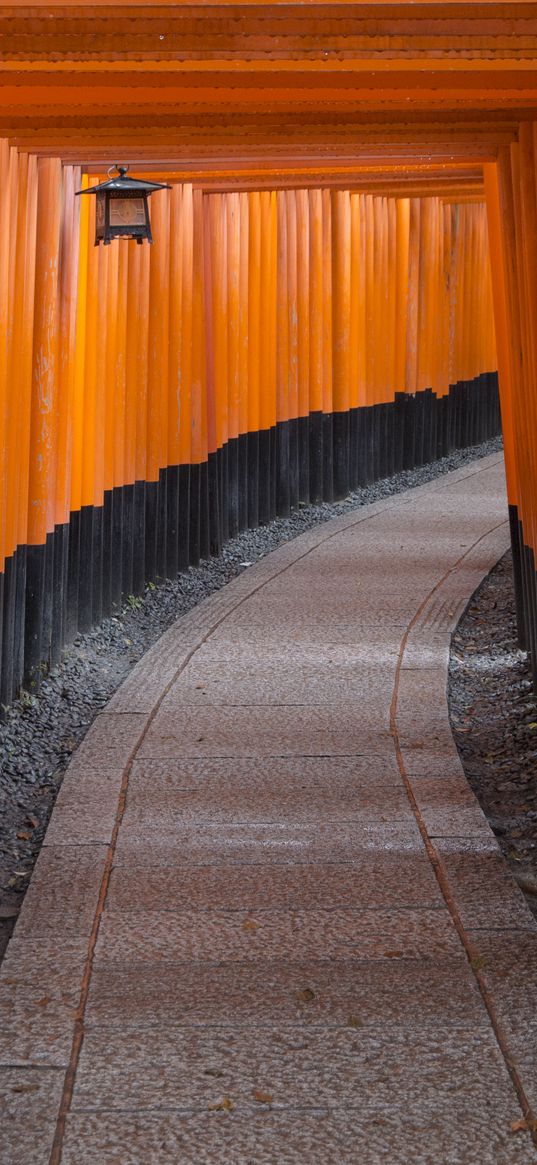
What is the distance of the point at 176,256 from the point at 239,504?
10.9 ft

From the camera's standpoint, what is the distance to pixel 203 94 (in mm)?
5609

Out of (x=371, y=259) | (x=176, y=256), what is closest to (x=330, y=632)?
(x=176, y=256)

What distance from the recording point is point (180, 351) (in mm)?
11695

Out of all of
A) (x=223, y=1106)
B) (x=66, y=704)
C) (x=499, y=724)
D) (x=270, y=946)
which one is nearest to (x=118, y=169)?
(x=66, y=704)

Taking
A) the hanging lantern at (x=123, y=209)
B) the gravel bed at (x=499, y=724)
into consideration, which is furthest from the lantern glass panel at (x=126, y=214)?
the gravel bed at (x=499, y=724)

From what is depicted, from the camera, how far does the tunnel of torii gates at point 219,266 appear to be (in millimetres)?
4867

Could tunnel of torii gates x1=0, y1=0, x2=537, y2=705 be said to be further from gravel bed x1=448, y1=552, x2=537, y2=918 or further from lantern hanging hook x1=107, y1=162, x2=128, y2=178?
gravel bed x1=448, y1=552, x2=537, y2=918

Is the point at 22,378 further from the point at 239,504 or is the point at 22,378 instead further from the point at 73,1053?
the point at 239,504

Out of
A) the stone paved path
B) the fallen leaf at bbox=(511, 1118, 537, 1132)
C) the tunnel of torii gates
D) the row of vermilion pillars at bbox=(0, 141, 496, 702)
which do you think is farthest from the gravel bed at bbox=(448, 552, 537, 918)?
the row of vermilion pillars at bbox=(0, 141, 496, 702)

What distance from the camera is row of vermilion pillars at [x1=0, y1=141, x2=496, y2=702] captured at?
7.99 m

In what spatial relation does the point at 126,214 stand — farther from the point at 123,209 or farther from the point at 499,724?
the point at 499,724

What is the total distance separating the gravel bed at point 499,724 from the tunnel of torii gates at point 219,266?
1.00 ft

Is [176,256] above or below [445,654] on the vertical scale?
above

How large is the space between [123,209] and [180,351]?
389cm
